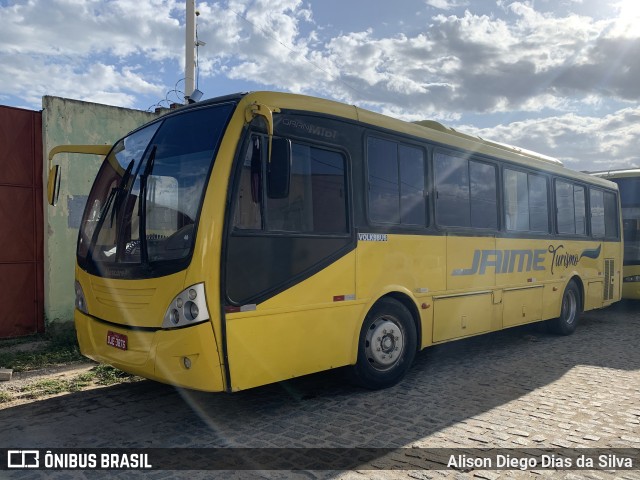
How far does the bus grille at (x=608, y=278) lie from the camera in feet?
37.9

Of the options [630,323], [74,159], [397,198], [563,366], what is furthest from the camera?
[630,323]

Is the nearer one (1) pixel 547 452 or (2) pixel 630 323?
(1) pixel 547 452

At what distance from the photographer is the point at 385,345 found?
606 centimetres

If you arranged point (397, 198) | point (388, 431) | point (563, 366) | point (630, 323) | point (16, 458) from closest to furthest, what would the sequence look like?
point (16, 458) < point (388, 431) < point (397, 198) < point (563, 366) < point (630, 323)

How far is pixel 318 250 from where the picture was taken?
5.32 metres

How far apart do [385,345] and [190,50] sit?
353 inches

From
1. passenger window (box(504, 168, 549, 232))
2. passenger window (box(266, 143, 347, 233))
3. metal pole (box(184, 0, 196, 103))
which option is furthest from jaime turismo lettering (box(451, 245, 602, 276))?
metal pole (box(184, 0, 196, 103))

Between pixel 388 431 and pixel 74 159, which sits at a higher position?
pixel 74 159

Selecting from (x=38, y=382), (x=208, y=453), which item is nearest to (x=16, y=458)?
(x=208, y=453)

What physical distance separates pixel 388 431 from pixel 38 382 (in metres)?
4.27

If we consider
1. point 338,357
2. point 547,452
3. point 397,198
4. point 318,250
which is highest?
point 397,198

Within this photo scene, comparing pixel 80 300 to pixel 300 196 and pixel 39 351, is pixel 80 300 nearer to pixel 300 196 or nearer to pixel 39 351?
pixel 300 196

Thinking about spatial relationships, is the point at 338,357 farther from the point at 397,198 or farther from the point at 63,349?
the point at 63,349

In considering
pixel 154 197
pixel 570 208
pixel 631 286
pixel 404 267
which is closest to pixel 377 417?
pixel 404 267
